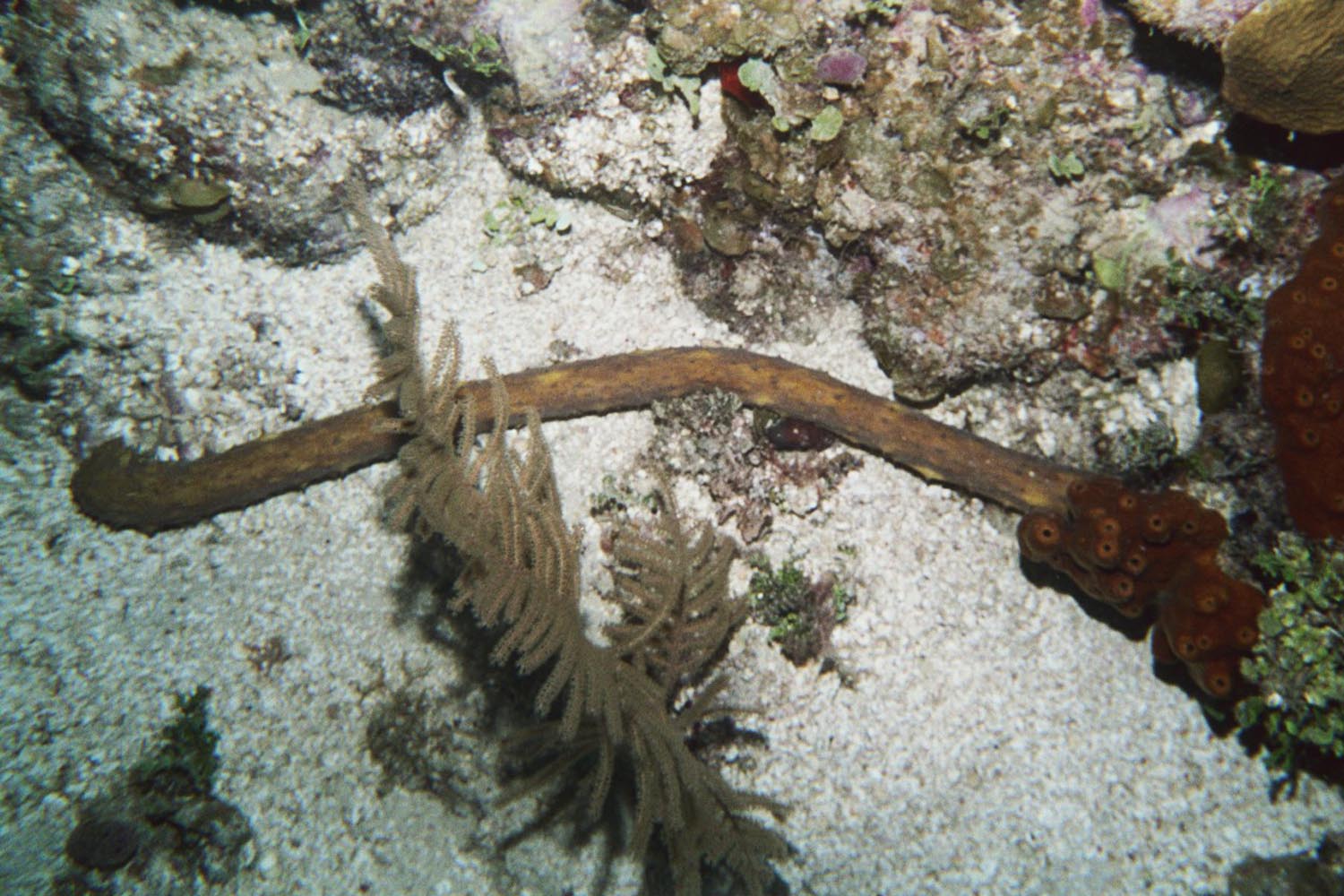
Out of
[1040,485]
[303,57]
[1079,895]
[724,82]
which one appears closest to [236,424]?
[303,57]

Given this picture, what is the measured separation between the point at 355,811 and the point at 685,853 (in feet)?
7.73

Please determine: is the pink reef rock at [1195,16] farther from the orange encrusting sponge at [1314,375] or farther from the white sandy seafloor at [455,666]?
the white sandy seafloor at [455,666]

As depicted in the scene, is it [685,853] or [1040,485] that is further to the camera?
[1040,485]

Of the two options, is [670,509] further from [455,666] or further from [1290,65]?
[1290,65]

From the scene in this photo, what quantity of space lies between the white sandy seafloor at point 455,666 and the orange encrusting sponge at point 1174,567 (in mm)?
584

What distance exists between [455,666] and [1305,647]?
5175 mm

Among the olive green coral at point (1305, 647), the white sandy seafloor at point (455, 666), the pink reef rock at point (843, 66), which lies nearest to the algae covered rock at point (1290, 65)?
the white sandy seafloor at point (455, 666)

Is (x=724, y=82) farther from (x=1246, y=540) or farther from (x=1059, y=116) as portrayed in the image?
(x=1246, y=540)

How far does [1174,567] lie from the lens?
13.1 ft

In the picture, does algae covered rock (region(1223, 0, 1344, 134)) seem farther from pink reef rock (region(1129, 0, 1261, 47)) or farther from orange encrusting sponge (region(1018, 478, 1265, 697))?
orange encrusting sponge (region(1018, 478, 1265, 697))

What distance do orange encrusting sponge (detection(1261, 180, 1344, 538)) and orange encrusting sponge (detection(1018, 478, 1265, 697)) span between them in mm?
470

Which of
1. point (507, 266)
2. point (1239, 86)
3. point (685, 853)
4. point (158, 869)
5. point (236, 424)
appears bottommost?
point (158, 869)

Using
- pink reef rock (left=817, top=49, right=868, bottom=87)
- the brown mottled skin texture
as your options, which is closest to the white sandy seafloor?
the brown mottled skin texture

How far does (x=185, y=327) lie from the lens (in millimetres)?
5238
